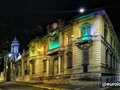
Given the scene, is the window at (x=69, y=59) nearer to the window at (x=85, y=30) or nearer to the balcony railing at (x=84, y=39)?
the balcony railing at (x=84, y=39)

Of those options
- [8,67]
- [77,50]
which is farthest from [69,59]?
[8,67]

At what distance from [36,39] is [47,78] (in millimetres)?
9819

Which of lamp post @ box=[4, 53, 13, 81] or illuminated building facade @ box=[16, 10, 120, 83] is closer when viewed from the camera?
illuminated building facade @ box=[16, 10, 120, 83]

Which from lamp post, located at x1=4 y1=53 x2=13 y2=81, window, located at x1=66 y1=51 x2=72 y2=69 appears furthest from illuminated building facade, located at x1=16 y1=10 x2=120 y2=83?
lamp post, located at x1=4 y1=53 x2=13 y2=81

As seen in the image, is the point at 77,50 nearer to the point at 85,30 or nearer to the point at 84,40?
the point at 84,40

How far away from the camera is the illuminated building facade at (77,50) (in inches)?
1603

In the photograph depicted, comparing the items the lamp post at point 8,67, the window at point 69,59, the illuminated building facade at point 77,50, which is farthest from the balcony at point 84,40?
the lamp post at point 8,67

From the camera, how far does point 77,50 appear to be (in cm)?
4353

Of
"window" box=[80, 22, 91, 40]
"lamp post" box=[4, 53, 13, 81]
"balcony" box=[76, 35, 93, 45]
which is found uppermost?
"window" box=[80, 22, 91, 40]

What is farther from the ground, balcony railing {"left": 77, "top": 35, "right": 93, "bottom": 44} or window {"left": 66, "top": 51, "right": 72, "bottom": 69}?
balcony railing {"left": 77, "top": 35, "right": 93, "bottom": 44}

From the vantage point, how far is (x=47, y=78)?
55.9 meters

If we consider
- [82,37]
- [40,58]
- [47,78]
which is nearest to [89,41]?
[82,37]

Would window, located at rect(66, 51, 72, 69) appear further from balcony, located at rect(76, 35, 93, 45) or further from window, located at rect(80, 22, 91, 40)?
window, located at rect(80, 22, 91, 40)

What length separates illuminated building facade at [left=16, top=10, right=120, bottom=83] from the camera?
40.7 metres
